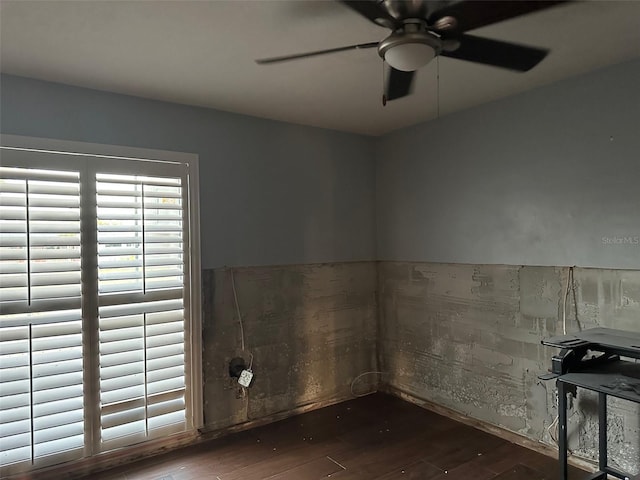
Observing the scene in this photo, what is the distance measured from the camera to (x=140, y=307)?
269cm

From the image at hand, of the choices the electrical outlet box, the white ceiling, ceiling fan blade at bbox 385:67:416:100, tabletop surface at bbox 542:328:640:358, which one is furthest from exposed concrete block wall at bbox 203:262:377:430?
tabletop surface at bbox 542:328:640:358

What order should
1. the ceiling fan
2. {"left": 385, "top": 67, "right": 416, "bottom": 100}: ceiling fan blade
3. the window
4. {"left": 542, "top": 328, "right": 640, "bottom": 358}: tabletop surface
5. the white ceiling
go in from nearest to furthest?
the ceiling fan → the white ceiling → {"left": 542, "top": 328, "right": 640, "bottom": 358}: tabletop surface → {"left": 385, "top": 67, "right": 416, "bottom": 100}: ceiling fan blade → the window

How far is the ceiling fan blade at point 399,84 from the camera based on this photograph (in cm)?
222

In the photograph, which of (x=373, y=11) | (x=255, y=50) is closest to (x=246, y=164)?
(x=255, y=50)

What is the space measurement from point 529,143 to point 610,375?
1483mm

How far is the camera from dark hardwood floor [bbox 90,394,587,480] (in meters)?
2.50

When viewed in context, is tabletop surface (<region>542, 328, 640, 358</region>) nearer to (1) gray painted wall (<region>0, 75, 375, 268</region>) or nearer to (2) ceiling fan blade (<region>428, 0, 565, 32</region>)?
(2) ceiling fan blade (<region>428, 0, 565, 32</region>)

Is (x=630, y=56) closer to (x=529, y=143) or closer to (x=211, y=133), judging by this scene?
(x=529, y=143)

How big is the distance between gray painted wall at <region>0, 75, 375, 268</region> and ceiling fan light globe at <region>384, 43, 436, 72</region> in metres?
1.65

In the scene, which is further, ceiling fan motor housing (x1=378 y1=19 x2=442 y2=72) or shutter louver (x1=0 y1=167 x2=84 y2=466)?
shutter louver (x1=0 y1=167 x2=84 y2=466)

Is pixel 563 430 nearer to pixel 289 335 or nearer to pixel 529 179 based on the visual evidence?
pixel 529 179

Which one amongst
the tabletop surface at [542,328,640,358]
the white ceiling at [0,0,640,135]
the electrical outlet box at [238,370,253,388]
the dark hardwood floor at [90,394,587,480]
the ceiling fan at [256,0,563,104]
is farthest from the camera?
the electrical outlet box at [238,370,253,388]

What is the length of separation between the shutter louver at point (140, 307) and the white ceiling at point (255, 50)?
26.0 inches

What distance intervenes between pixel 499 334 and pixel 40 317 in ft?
9.48
